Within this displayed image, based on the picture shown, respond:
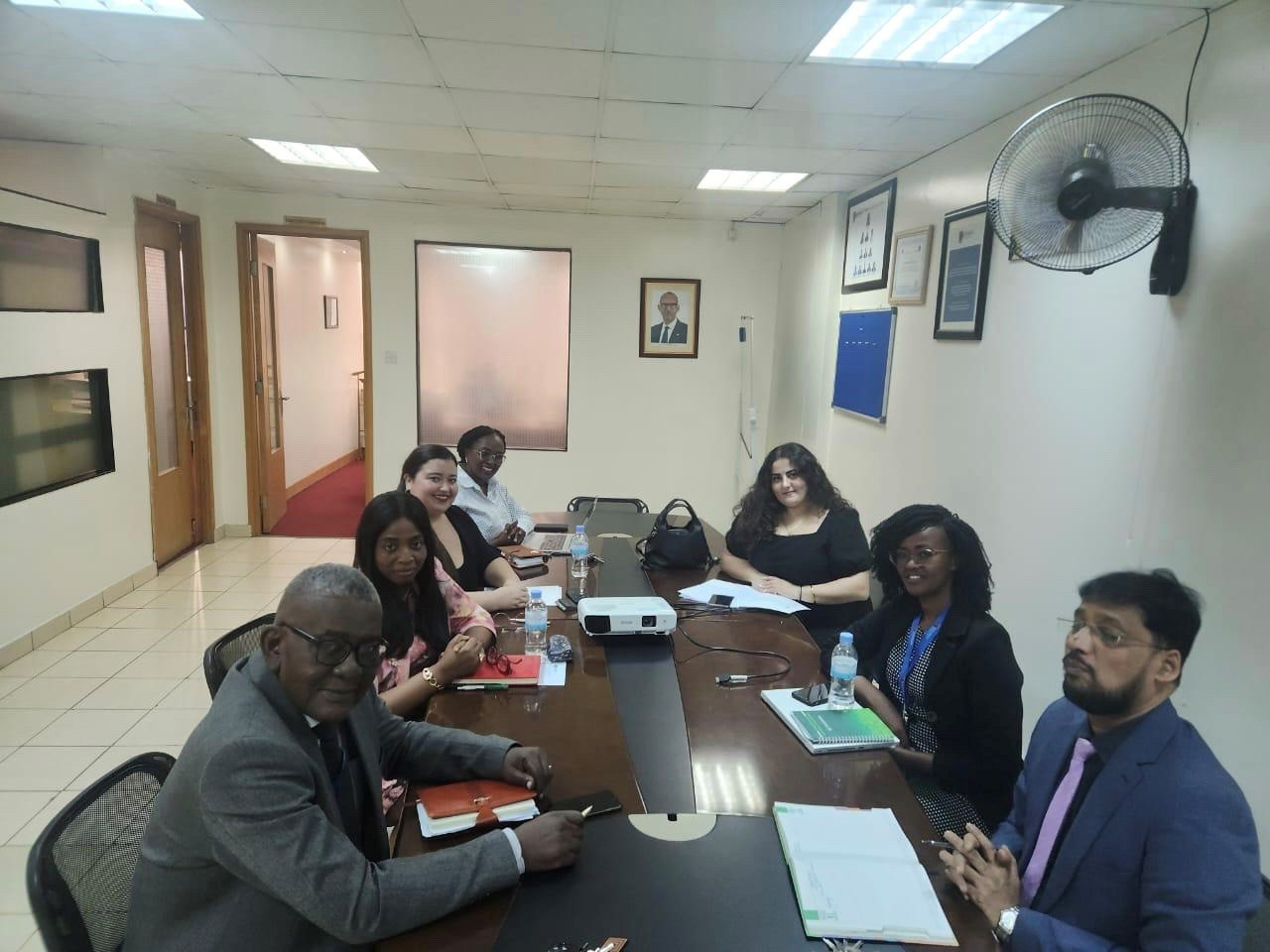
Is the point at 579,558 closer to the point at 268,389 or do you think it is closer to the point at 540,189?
the point at 540,189

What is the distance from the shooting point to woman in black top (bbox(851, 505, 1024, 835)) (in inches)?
69.3

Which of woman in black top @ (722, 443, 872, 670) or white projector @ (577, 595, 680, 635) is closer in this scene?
white projector @ (577, 595, 680, 635)

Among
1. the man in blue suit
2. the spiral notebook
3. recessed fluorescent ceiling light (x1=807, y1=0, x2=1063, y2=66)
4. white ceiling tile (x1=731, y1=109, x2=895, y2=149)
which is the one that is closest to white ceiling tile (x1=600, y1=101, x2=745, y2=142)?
white ceiling tile (x1=731, y1=109, x2=895, y2=149)

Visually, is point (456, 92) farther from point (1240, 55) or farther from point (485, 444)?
point (1240, 55)

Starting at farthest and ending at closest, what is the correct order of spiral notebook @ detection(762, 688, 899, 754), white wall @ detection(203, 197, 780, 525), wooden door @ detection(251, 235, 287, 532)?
wooden door @ detection(251, 235, 287, 532) < white wall @ detection(203, 197, 780, 525) < spiral notebook @ detection(762, 688, 899, 754)

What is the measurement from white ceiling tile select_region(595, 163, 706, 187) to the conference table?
2.95 metres

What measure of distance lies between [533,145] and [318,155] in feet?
4.96

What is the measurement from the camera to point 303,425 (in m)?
7.58

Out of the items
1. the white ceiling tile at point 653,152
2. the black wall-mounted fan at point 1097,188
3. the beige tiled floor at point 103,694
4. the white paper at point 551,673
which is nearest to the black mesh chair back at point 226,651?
the white paper at point 551,673

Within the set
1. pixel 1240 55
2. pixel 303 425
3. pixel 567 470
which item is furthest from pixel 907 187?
pixel 303 425

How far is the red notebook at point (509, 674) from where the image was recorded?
1.94 m

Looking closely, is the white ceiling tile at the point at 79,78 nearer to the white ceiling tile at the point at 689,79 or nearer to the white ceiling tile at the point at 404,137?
the white ceiling tile at the point at 404,137

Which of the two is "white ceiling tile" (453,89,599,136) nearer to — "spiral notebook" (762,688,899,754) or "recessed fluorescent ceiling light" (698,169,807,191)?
"recessed fluorescent ceiling light" (698,169,807,191)

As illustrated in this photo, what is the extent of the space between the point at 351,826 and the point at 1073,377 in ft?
8.69
